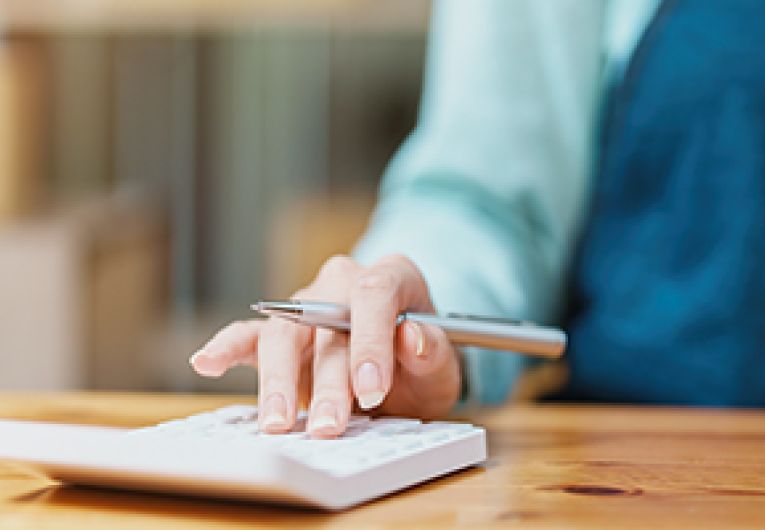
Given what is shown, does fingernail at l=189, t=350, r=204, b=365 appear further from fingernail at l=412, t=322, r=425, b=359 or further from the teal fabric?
the teal fabric

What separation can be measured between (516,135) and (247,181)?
7.51 feet

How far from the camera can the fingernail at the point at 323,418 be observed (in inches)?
20.7

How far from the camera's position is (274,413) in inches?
21.7

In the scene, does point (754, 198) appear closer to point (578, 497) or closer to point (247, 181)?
point (578, 497)

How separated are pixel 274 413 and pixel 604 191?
58 cm

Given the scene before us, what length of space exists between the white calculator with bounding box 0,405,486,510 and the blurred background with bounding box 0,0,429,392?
2521mm

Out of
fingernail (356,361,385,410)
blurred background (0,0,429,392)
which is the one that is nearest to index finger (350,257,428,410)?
fingernail (356,361,385,410)

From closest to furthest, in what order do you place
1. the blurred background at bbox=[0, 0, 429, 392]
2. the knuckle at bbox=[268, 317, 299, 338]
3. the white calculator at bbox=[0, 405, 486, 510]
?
the white calculator at bbox=[0, 405, 486, 510]
the knuckle at bbox=[268, 317, 299, 338]
the blurred background at bbox=[0, 0, 429, 392]

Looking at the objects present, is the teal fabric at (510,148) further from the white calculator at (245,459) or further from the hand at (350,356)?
the white calculator at (245,459)

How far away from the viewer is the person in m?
0.98

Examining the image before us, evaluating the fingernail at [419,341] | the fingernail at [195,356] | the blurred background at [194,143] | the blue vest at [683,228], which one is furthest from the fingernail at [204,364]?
the blurred background at [194,143]

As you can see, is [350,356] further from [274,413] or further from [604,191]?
[604,191]

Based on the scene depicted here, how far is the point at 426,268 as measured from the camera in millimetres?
869

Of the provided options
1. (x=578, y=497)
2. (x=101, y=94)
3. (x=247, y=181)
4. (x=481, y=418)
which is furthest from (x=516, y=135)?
(x=101, y=94)
